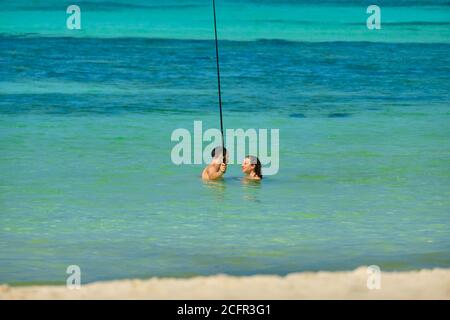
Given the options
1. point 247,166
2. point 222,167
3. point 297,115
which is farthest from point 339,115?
point 222,167

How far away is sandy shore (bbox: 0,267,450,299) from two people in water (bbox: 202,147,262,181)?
2893mm

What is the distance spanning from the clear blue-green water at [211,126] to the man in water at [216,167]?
0.10 metres

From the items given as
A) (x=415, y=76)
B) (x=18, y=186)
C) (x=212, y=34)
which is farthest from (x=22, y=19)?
(x=18, y=186)

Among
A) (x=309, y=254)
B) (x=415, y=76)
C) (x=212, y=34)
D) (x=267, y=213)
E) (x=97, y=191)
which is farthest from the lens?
(x=212, y=34)

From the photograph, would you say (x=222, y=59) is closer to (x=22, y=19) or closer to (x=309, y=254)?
(x=22, y=19)

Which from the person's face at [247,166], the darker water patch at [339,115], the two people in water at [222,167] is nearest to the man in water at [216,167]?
the two people in water at [222,167]

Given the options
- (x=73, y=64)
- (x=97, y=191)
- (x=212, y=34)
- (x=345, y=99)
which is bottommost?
(x=97, y=191)

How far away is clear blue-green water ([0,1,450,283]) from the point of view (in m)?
8.10

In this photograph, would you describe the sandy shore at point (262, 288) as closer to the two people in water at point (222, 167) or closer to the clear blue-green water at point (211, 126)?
the clear blue-green water at point (211, 126)

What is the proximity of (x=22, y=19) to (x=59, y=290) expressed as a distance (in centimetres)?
1791

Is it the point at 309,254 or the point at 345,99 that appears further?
the point at 345,99

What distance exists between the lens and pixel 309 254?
797cm

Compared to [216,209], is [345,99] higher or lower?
higher

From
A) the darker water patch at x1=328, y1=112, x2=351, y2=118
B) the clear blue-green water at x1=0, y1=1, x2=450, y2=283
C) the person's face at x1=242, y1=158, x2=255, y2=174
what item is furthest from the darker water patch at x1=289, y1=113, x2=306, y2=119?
the person's face at x1=242, y1=158, x2=255, y2=174
